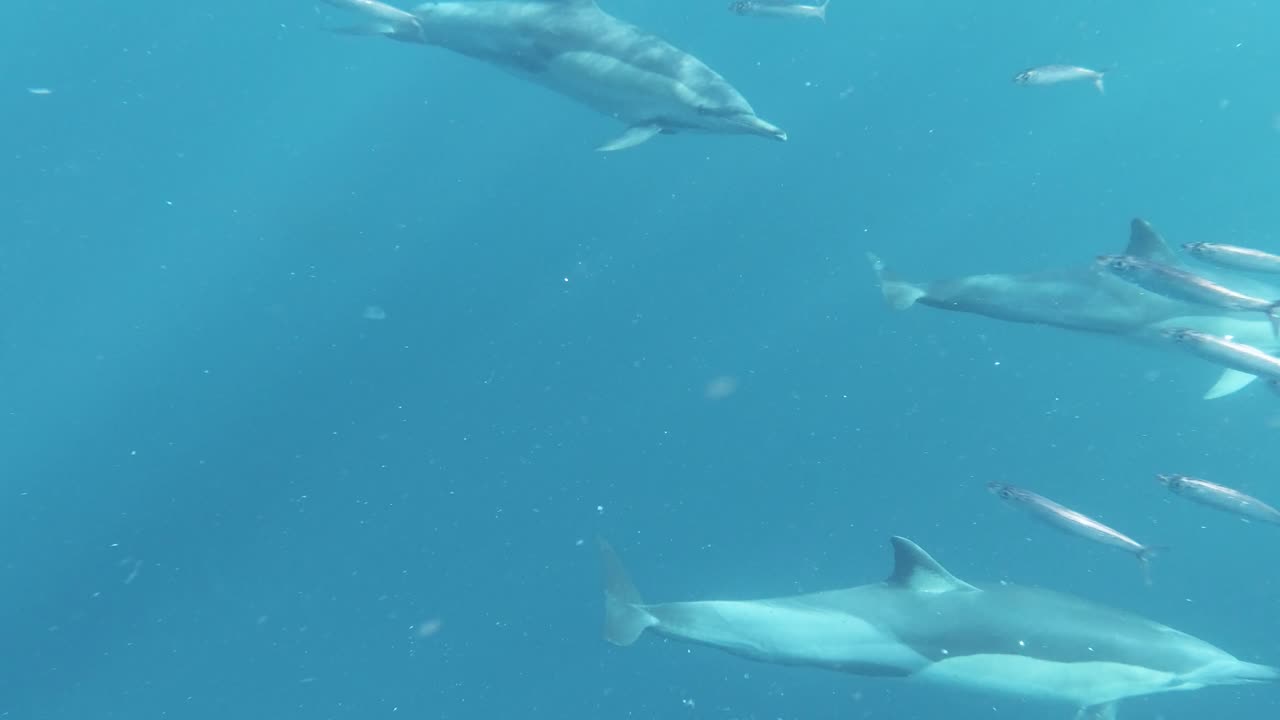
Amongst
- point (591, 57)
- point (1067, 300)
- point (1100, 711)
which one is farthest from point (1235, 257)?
point (591, 57)

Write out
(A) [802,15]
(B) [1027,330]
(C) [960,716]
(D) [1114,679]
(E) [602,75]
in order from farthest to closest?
(B) [1027,330], (C) [960,716], (A) [802,15], (E) [602,75], (D) [1114,679]

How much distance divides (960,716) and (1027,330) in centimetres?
505

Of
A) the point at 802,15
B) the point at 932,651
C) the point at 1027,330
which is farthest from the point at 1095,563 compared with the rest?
the point at 802,15

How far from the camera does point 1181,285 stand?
6.31 meters

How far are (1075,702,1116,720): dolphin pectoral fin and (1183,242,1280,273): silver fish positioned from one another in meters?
3.71

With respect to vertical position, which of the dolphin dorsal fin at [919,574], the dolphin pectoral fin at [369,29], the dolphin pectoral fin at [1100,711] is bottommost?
the dolphin pectoral fin at [1100,711]

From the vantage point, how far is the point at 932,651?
22.9ft

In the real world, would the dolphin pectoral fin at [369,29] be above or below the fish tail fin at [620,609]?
above

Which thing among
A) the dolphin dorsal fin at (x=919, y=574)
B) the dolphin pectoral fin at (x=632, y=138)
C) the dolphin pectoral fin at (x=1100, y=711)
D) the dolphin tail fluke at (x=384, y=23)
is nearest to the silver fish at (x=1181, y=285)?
the dolphin dorsal fin at (x=919, y=574)

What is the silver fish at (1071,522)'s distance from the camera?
6.45 meters

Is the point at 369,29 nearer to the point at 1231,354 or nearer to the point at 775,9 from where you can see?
the point at 775,9

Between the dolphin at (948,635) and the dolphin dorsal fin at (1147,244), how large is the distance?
278cm

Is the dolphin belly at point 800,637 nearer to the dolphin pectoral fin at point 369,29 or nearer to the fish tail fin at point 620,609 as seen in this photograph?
the fish tail fin at point 620,609

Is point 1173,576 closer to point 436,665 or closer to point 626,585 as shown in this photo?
point 626,585
